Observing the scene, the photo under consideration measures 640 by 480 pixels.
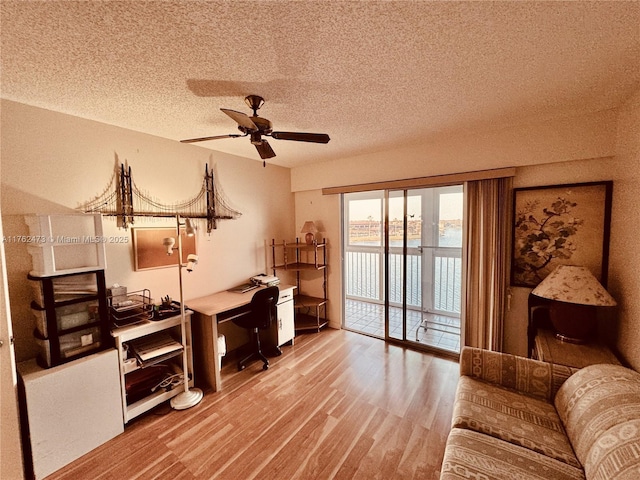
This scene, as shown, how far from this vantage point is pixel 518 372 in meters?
1.76

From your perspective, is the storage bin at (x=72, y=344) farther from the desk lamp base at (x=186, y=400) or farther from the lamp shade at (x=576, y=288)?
the lamp shade at (x=576, y=288)

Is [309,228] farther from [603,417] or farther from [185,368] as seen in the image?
[603,417]

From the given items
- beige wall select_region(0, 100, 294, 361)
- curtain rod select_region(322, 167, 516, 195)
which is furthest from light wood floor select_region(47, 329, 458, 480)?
curtain rod select_region(322, 167, 516, 195)

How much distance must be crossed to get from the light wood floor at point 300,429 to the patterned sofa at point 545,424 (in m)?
0.49

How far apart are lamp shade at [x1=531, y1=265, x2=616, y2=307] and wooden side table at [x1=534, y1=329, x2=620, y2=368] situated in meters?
0.37

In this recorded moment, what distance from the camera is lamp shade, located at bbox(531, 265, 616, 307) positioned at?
70.7 inches

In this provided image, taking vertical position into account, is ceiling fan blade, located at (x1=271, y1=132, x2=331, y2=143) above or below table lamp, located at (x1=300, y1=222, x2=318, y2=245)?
above

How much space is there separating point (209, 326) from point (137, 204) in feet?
4.39

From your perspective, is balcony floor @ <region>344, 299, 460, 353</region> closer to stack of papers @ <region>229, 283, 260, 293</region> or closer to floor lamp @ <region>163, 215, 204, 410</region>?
stack of papers @ <region>229, 283, 260, 293</region>

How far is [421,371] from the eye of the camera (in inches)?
106

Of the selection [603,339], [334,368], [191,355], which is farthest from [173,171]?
[603,339]

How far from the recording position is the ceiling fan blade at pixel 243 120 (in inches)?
55.8

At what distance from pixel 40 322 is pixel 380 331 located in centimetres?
344

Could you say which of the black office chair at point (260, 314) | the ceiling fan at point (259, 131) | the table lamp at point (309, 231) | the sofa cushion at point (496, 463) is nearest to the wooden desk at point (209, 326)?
the black office chair at point (260, 314)
